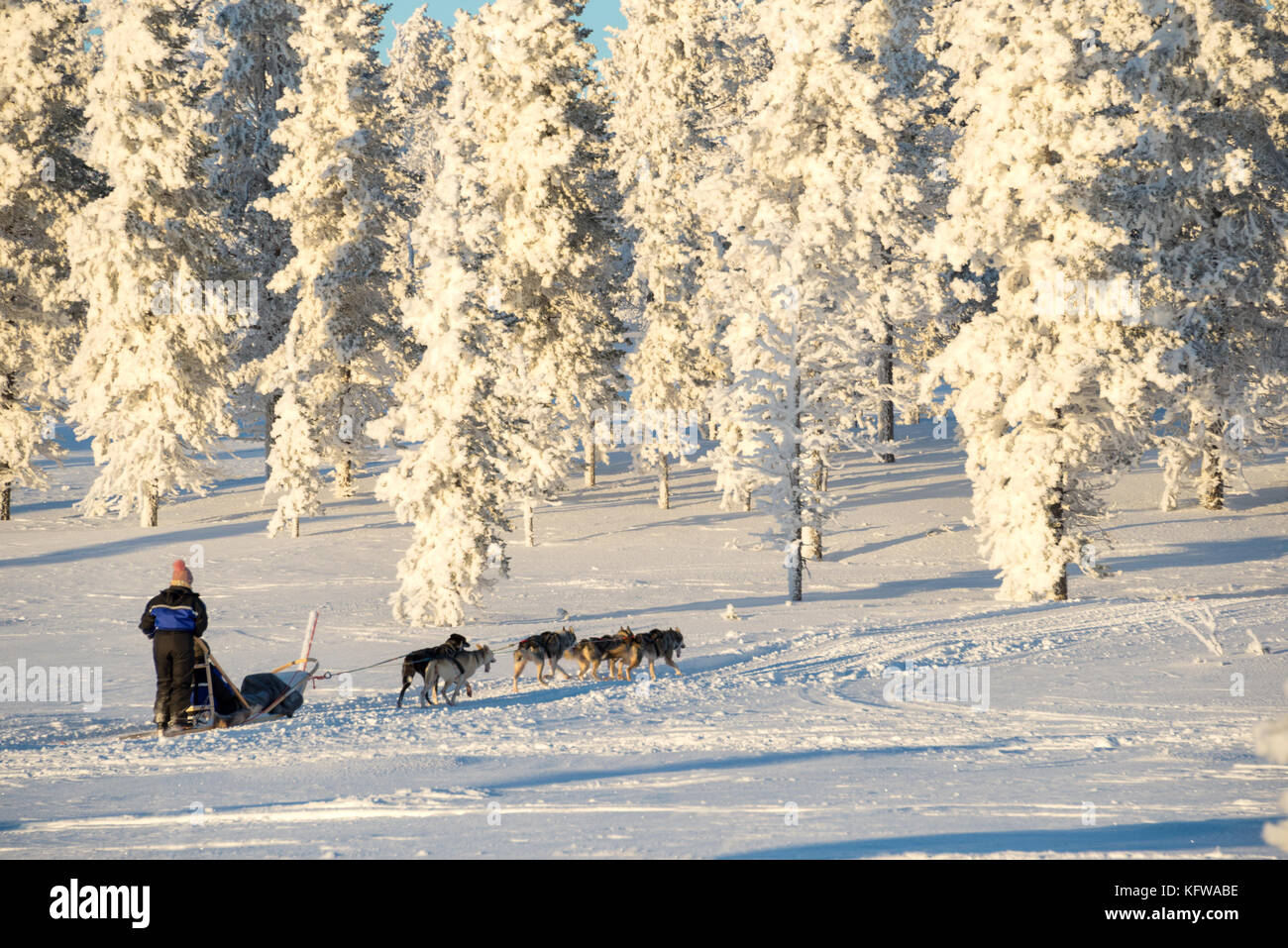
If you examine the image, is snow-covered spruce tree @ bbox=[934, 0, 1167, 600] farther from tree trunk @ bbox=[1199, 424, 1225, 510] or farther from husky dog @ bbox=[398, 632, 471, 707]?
husky dog @ bbox=[398, 632, 471, 707]

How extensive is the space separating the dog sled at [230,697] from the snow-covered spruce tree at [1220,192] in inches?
915

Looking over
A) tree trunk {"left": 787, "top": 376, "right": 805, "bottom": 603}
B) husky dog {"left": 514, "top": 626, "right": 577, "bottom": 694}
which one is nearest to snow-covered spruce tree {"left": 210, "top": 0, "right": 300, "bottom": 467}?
tree trunk {"left": 787, "top": 376, "right": 805, "bottom": 603}

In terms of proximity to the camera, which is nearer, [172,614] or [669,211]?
[172,614]

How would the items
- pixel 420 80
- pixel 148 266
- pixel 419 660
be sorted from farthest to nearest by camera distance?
pixel 420 80 → pixel 148 266 → pixel 419 660

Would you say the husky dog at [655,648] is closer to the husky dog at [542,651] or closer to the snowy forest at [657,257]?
the husky dog at [542,651]

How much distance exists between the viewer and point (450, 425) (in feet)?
63.9

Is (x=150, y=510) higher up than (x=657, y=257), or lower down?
lower down

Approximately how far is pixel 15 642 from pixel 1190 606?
811 inches

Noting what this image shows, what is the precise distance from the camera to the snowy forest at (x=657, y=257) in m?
20.1

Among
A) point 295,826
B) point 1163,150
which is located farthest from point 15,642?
point 1163,150

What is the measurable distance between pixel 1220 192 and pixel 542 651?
25241 mm

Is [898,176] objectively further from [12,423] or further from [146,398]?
[12,423]

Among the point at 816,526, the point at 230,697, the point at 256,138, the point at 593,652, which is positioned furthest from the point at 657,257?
the point at 230,697

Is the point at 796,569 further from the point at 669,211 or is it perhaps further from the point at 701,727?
the point at 669,211
